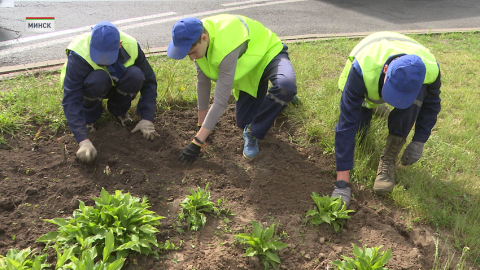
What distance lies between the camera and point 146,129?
3.06 meters

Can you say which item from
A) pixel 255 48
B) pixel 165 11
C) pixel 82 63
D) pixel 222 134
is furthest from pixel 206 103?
pixel 165 11

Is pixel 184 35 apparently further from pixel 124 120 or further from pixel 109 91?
pixel 124 120

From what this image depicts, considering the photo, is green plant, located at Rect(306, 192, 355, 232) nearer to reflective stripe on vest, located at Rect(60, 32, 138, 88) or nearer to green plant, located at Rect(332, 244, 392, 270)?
green plant, located at Rect(332, 244, 392, 270)

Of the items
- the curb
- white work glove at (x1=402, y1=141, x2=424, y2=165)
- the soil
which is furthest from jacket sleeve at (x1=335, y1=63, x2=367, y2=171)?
the curb

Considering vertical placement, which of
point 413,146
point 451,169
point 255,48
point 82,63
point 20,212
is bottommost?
point 20,212

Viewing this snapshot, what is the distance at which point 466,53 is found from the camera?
5238 millimetres

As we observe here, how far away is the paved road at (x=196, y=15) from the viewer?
4.82 meters

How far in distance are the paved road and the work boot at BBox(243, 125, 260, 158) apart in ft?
8.00

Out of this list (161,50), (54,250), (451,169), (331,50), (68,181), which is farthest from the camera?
(331,50)

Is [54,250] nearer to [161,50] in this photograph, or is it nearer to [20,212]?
[20,212]

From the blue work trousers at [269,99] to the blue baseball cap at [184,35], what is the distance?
72 cm

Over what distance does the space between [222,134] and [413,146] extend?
4.95 feet

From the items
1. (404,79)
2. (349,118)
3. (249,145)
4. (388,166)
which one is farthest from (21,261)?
(388,166)

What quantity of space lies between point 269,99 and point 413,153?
1135 millimetres
